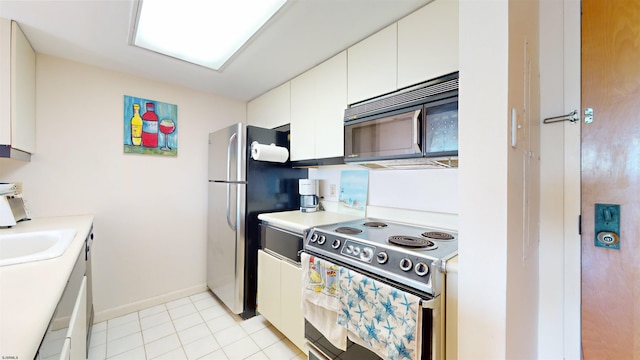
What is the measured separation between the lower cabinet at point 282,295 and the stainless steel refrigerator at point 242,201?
6.8 inches

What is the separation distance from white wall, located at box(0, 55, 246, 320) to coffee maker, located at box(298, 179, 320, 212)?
3.94ft

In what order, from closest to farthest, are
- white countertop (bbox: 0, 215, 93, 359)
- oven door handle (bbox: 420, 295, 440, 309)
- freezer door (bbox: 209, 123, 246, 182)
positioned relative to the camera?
white countertop (bbox: 0, 215, 93, 359)
oven door handle (bbox: 420, 295, 440, 309)
freezer door (bbox: 209, 123, 246, 182)

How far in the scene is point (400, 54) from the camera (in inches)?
56.8

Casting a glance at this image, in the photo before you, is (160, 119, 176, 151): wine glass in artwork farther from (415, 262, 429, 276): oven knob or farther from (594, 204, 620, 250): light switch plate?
(594, 204, 620, 250): light switch plate

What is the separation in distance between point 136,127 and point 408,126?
246cm

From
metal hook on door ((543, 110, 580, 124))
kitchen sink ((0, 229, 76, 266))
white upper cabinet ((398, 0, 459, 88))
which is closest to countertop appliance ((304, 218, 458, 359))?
metal hook on door ((543, 110, 580, 124))

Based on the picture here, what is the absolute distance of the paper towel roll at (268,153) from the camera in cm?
205

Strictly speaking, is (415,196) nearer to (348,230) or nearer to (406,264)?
(348,230)

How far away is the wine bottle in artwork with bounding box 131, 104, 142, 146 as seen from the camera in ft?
7.59

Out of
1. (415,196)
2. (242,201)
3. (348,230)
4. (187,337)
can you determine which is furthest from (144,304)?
(415,196)

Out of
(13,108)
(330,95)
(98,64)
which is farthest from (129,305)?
(330,95)

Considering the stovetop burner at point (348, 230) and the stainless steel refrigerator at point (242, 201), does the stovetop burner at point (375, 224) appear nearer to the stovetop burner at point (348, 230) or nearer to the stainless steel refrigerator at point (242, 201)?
the stovetop burner at point (348, 230)

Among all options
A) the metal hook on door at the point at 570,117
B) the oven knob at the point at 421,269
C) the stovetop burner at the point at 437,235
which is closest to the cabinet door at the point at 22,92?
the oven knob at the point at 421,269

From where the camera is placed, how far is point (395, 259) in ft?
3.62
